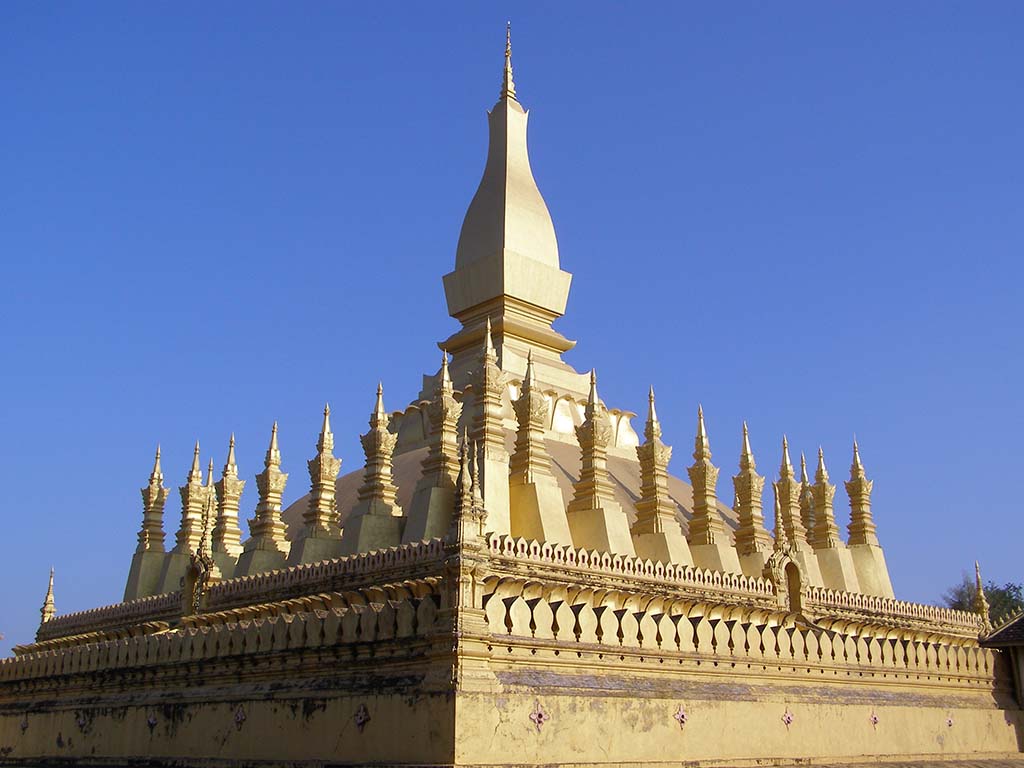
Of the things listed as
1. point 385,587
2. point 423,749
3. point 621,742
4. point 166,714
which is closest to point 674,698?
point 621,742

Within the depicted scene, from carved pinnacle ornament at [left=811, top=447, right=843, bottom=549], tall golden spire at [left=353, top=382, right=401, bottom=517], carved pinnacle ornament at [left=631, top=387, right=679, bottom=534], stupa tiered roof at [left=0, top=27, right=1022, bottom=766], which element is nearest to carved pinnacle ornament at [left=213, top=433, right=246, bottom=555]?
stupa tiered roof at [left=0, top=27, right=1022, bottom=766]

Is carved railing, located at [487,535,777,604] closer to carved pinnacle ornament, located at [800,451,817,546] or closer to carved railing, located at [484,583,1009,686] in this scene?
carved railing, located at [484,583,1009,686]

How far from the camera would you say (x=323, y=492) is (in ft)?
91.2

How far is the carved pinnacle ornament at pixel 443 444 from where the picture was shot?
81.5 ft

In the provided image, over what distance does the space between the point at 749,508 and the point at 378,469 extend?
32.3ft

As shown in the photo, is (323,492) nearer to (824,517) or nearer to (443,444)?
(443,444)

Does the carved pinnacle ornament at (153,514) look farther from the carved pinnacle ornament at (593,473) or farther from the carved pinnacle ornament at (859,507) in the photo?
the carved pinnacle ornament at (859,507)

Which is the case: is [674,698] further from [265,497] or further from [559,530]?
[265,497]

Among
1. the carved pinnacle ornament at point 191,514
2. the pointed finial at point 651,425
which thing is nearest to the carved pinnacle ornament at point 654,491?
the pointed finial at point 651,425

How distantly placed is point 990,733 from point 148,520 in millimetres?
23964

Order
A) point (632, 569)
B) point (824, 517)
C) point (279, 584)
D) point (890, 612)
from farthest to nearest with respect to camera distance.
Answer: point (824, 517) < point (890, 612) < point (279, 584) < point (632, 569)

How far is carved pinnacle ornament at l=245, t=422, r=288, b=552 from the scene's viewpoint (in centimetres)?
2881

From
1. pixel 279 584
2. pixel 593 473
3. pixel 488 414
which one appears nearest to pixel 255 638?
pixel 279 584

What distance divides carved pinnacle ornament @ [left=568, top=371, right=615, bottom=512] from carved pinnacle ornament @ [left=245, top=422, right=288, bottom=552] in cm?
772
